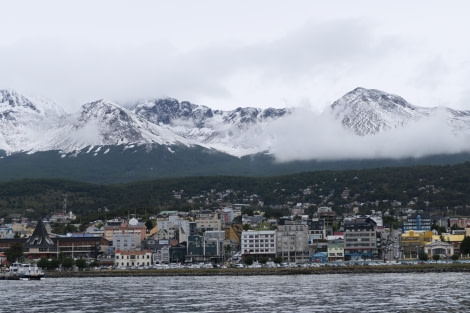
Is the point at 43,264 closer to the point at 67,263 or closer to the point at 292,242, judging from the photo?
the point at 67,263

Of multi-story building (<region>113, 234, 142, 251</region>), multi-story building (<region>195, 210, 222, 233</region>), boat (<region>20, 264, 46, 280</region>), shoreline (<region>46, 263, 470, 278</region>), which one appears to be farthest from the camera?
multi-story building (<region>195, 210, 222, 233</region>)

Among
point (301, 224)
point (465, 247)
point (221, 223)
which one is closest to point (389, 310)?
point (465, 247)

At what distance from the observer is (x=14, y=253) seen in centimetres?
12825

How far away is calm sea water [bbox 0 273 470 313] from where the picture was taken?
5206 centimetres

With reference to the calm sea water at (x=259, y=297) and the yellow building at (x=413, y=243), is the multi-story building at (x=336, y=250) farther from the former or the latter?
the calm sea water at (x=259, y=297)

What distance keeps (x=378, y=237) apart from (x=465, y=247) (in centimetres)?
1245

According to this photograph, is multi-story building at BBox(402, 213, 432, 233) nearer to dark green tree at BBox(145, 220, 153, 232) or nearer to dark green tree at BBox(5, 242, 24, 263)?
dark green tree at BBox(145, 220, 153, 232)

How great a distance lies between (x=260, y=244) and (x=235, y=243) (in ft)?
38.8

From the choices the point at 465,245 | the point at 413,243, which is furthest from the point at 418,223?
the point at 465,245

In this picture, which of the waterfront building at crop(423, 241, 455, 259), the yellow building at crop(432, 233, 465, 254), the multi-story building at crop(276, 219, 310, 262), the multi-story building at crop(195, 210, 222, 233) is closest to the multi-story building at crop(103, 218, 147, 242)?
the multi-story building at crop(195, 210, 222, 233)

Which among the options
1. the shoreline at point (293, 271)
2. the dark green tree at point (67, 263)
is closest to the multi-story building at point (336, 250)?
the shoreline at point (293, 271)

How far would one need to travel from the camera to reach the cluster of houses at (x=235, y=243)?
12619 centimetres

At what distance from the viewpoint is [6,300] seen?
6200cm

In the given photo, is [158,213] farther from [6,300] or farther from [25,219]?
[6,300]
